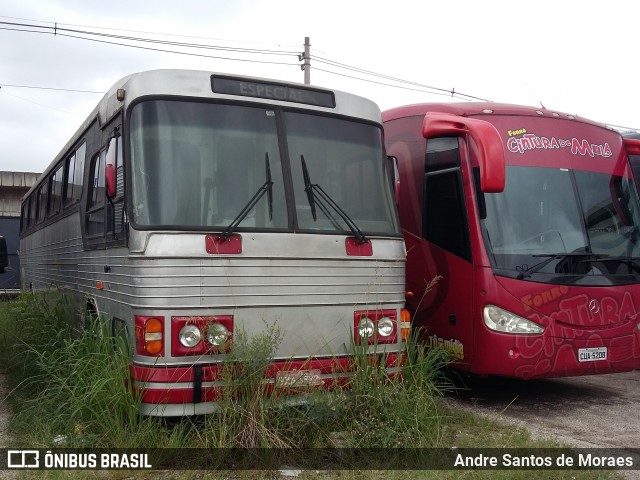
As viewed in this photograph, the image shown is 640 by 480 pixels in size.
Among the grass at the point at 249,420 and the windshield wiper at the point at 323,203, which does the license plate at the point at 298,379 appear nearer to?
the grass at the point at 249,420

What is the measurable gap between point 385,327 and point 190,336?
171 cm

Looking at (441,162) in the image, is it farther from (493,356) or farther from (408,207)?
(493,356)

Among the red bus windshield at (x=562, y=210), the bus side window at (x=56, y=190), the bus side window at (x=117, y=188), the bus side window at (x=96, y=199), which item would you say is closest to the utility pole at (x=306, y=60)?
the bus side window at (x=56, y=190)

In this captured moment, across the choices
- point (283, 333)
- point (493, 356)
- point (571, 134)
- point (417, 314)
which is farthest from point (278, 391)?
point (571, 134)

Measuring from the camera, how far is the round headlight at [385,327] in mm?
5930

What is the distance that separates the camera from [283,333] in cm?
547

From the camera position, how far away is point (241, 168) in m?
5.52

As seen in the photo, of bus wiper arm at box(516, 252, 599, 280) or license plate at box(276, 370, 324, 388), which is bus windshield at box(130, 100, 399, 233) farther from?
bus wiper arm at box(516, 252, 599, 280)

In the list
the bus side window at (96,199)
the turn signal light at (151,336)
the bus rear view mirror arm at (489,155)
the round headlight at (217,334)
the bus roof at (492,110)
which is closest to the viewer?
the turn signal light at (151,336)

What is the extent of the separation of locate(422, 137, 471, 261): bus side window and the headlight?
0.62 m

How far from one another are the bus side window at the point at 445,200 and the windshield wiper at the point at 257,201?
2460mm

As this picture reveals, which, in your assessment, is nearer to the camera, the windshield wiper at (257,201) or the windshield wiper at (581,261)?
the windshield wiper at (257,201)

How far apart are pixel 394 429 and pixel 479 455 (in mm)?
666

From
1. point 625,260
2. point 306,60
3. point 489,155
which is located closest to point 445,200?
point 489,155
